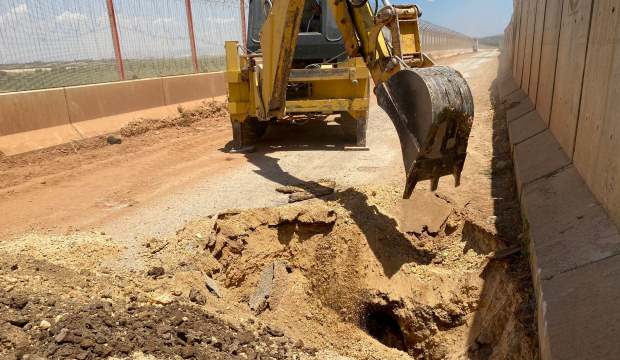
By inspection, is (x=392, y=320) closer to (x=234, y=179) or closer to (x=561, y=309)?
(x=561, y=309)

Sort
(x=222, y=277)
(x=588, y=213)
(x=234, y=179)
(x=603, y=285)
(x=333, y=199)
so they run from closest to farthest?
(x=603, y=285)
(x=588, y=213)
(x=222, y=277)
(x=333, y=199)
(x=234, y=179)

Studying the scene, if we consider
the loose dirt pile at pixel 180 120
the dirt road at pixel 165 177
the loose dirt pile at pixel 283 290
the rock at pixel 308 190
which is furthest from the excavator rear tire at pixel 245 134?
the loose dirt pile at pixel 283 290

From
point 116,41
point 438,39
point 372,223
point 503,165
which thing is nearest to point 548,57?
point 503,165

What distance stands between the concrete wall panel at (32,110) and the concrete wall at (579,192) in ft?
25.9

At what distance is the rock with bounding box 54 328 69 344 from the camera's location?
107 inches

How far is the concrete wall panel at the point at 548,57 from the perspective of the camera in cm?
569

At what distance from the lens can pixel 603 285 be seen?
253 cm

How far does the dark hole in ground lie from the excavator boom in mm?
1167

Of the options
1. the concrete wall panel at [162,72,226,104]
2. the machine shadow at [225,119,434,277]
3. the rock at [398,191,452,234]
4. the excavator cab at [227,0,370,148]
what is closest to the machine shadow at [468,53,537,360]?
the rock at [398,191,452,234]

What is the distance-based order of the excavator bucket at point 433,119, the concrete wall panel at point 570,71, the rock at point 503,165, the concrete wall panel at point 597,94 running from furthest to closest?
the rock at point 503,165
the concrete wall panel at point 570,71
the excavator bucket at point 433,119
the concrete wall panel at point 597,94

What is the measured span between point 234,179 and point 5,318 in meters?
4.05

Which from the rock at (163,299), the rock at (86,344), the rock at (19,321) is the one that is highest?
the rock at (19,321)

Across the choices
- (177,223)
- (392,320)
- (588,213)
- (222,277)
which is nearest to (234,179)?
(177,223)

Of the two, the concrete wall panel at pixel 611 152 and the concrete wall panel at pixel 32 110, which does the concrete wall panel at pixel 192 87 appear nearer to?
the concrete wall panel at pixel 32 110
